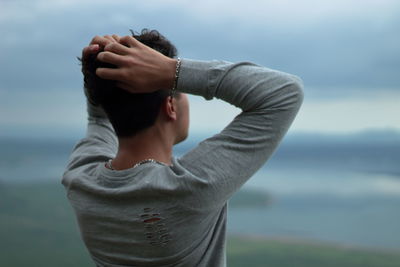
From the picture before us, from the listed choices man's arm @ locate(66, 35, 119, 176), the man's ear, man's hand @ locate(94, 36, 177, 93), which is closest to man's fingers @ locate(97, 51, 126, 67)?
man's hand @ locate(94, 36, 177, 93)

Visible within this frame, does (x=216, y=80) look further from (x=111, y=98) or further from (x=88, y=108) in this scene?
(x=88, y=108)

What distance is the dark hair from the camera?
0.96 m

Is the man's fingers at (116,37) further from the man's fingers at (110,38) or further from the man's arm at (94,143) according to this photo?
the man's arm at (94,143)

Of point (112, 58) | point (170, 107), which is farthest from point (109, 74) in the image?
point (170, 107)

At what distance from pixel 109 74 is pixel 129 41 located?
0.06 metres

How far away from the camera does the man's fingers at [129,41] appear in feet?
2.97

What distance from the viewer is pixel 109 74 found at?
898 millimetres

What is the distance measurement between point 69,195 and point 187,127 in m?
0.25

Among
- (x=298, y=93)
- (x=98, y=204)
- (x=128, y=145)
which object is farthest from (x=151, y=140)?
(x=298, y=93)

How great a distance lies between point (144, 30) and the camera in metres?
0.99

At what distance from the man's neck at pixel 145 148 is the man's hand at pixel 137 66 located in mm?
90

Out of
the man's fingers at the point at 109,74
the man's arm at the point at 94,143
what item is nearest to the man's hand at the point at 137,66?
the man's fingers at the point at 109,74

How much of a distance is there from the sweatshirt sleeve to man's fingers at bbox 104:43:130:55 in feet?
0.30

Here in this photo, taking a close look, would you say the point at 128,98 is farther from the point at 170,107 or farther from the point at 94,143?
the point at 94,143
